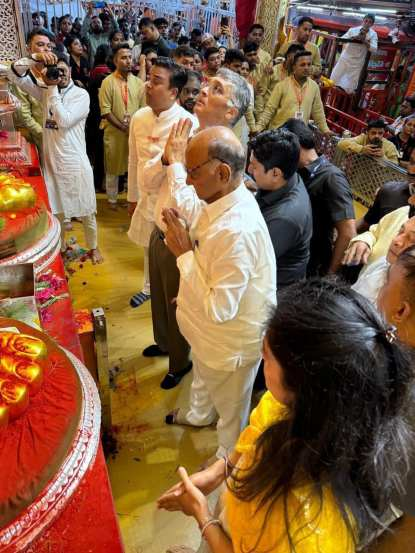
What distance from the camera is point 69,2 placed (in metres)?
7.82

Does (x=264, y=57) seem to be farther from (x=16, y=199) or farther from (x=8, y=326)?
(x=8, y=326)

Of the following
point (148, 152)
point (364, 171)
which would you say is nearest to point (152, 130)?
point (148, 152)

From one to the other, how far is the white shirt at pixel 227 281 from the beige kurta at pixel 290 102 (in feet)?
11.5

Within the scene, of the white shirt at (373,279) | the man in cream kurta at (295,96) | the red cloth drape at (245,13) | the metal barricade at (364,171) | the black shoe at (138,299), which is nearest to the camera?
the white shirt at (373,279)

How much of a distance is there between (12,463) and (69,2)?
9291 mm

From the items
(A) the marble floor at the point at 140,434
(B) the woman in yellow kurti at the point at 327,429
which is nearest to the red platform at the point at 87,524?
(B) the woman in yellow kurti at the point at 327,429

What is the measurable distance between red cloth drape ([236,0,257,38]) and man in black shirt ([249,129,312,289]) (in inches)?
224

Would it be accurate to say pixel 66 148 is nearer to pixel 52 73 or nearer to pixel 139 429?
pixel 52 73

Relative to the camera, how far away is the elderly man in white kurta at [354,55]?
25.0 feet

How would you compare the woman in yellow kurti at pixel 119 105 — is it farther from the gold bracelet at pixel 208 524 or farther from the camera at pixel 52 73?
the gold bracelet at pixel 208 524

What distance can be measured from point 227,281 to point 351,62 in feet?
27.2

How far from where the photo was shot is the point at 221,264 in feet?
5.09

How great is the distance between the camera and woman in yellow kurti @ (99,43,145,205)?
4238mm

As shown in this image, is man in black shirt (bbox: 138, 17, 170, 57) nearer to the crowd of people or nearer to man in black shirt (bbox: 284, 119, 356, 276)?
the crowd of people
